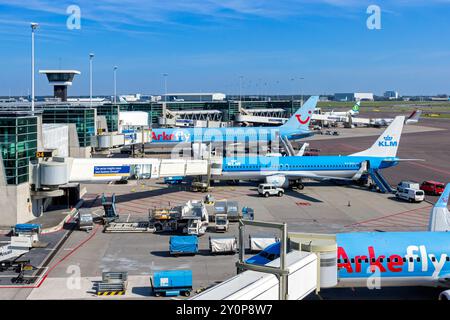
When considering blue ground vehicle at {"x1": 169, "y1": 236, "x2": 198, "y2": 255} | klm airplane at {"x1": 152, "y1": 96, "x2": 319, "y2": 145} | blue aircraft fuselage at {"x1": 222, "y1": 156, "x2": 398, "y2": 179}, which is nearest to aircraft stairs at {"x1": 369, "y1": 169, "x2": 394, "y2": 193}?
blue aircraft fuselage at {"x1": 222, "y1": 156, "x2": 398, "y2": 179}

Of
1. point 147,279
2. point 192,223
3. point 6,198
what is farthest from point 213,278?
point 6,198

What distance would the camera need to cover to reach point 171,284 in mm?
29641

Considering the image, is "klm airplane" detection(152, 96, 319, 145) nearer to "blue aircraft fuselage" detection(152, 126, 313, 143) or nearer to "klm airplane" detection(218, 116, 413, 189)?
"blue aircraft fuselage" detection(152, 126, 313, 143)

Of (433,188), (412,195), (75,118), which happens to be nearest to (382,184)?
(433,188)

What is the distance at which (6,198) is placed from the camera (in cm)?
4419

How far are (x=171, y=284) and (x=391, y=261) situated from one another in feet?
40.4

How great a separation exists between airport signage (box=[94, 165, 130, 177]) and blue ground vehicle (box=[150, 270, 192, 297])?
25113 millimetres

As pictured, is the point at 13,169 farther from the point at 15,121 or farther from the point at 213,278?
the point at 213,278

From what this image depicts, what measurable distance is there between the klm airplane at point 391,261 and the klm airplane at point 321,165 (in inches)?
1505

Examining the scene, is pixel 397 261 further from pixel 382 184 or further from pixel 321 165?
pixel 321 165

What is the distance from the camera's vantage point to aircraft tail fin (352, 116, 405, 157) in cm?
6575

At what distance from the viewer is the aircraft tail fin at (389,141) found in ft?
216

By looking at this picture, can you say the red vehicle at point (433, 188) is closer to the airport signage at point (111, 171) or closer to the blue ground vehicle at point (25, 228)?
the airport signage at point (111, 171)
